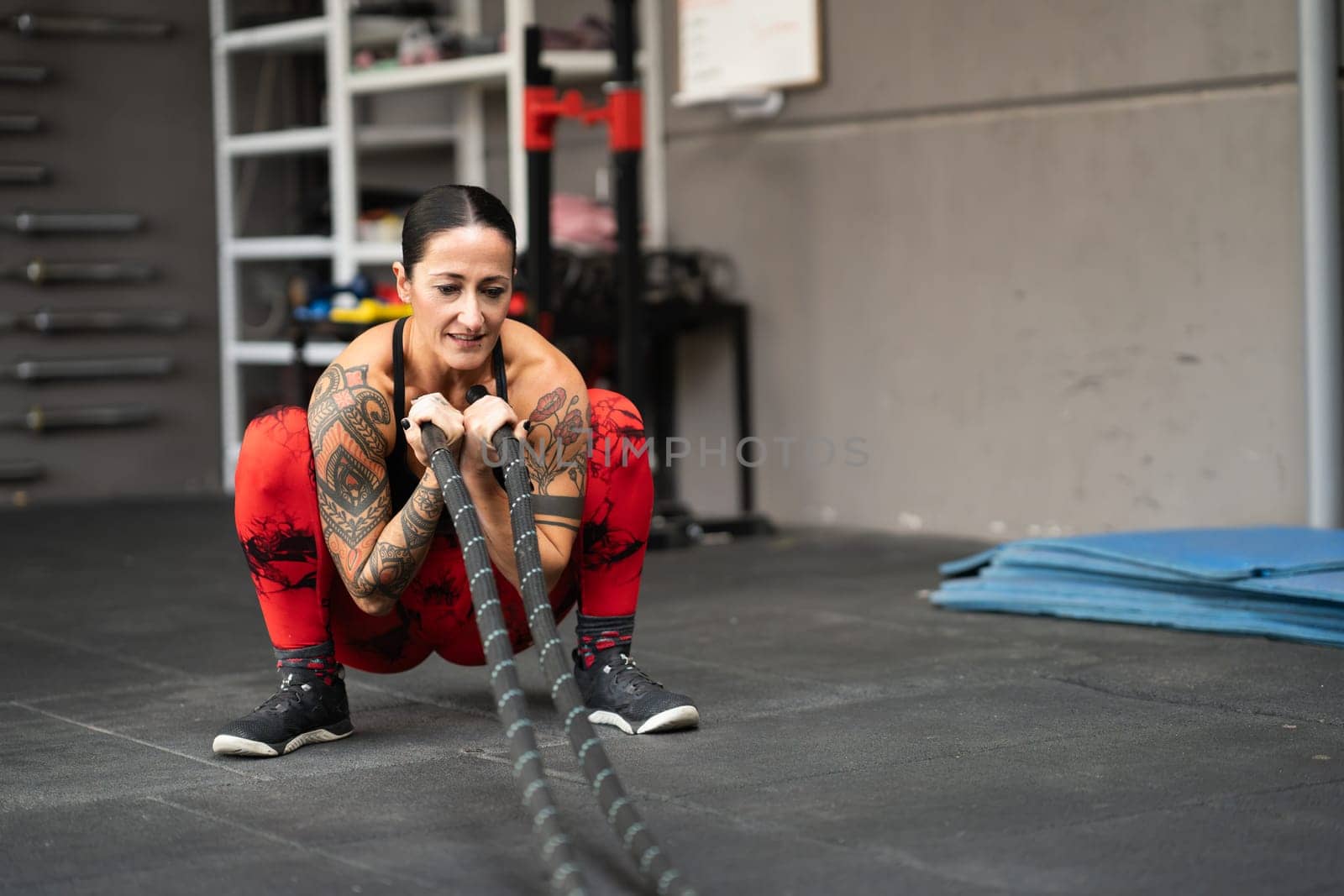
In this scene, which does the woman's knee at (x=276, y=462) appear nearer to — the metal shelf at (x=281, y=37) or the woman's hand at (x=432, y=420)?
the woman's hand at (x=432, y=420)

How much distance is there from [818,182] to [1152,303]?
1133 mm

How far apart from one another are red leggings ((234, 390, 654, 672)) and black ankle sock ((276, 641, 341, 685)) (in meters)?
0.01

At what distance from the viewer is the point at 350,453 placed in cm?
226

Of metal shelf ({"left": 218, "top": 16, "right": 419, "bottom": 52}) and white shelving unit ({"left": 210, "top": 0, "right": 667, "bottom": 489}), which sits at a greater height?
metal shelf ({"left": 218, "top": 16, "right": 419, "bottom": 52})

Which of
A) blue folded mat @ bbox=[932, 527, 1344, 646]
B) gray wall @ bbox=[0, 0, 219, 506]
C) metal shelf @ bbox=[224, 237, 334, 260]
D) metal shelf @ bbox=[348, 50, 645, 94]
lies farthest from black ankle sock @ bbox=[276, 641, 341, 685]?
gray wall @ bbox=[0, 0, 219, 506]

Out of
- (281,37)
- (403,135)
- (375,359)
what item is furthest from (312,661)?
(281,37)

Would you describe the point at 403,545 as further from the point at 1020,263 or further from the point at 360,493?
the point at 1020,263

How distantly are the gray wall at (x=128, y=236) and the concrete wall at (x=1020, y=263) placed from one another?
1870 millimetres

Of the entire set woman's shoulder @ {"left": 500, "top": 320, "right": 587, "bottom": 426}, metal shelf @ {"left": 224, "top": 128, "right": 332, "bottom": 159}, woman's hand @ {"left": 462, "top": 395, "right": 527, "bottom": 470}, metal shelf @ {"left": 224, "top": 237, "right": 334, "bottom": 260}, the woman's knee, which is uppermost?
metal shelf @ {"left": 224, "top": 128, "right": 332, "bottom": 159}

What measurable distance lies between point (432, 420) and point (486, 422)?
0.22 feet

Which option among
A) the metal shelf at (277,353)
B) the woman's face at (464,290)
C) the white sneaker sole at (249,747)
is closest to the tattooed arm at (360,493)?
the woman's face at (464,290)

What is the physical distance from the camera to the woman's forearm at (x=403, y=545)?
86.9 inches

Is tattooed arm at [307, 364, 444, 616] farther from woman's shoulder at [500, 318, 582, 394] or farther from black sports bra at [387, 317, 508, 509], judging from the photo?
woman's shoulder at [500, 318, 582, 394]

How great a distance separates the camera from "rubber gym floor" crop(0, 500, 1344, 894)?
179 cm
